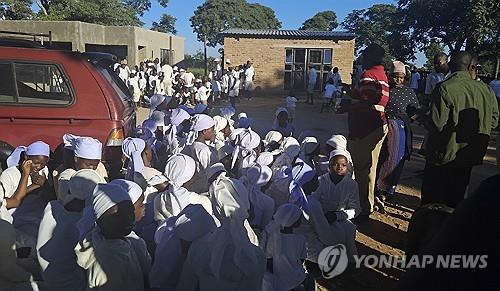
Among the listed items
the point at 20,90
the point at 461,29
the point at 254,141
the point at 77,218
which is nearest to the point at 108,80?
the point at 20,90

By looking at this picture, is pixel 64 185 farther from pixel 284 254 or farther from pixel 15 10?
pixel 15 10

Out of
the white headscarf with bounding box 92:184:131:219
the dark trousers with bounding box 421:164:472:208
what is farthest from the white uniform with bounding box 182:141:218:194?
the dark trousers with bounding box 421:164:472:208

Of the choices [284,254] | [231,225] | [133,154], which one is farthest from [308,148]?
[231,225]

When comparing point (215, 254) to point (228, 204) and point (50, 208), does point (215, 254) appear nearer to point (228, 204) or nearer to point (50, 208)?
point (228, 204)

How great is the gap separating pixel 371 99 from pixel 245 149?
1.39 m

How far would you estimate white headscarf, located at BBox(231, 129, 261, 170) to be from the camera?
450 cm

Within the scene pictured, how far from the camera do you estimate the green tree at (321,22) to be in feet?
177

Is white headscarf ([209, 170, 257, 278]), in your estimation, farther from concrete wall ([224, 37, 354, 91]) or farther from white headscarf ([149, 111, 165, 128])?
concrete wall ([224, 37, 354, 91])

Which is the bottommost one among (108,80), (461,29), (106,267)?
(106,267)

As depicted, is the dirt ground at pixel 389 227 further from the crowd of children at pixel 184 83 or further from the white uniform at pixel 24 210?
the crowd of children at pixel 184 83

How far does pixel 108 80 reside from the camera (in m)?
4.39

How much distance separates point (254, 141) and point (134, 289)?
2.64 meters

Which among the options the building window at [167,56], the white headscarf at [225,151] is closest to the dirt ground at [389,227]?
the white headscarf at [225,151]

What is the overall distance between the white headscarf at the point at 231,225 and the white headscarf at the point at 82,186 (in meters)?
0.96
